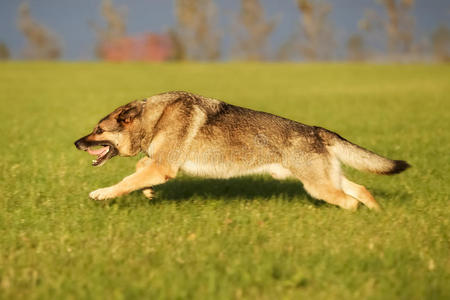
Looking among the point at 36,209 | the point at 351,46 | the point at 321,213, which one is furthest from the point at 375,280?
the point at 351,46

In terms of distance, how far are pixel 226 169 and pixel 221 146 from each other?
0.30m

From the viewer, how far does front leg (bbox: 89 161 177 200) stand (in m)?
5.76

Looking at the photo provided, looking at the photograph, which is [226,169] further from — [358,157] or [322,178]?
[358,157]

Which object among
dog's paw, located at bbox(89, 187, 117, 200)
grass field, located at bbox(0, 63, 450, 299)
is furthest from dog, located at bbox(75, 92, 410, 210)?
grass field, located at bbox(0, 63, 450, 299)

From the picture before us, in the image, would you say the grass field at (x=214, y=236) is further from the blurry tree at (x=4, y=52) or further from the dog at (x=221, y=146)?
the blurry tree at (x=4, y=52)

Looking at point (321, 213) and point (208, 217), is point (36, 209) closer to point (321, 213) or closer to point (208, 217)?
point (208, 217)

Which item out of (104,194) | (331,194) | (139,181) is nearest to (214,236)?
(139,181)

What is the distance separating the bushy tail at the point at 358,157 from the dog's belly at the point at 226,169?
27.3 inches

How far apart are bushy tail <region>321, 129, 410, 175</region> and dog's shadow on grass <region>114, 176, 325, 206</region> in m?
0.99

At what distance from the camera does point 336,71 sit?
4500cm

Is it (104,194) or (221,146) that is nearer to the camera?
(104,194)

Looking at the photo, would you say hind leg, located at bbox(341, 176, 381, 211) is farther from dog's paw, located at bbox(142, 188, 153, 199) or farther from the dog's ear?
the dog's ear

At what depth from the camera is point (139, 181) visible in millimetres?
5793

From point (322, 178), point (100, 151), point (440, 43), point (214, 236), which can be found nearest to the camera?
point (214, 236)
